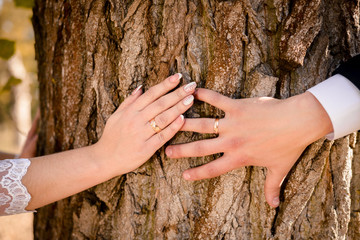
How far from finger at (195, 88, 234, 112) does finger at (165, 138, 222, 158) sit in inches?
6.6

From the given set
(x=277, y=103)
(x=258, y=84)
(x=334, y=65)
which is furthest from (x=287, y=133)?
(x=334, y=65)

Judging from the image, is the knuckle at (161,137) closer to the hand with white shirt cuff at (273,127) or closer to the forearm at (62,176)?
the hand with white shirt cuff at (273,127)

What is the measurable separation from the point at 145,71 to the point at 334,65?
1022mm

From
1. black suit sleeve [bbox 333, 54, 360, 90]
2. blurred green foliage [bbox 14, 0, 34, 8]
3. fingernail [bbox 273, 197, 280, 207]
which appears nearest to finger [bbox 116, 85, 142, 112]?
fingernail [bbox 273, 197, 280, 207]

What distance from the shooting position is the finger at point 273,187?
136cm

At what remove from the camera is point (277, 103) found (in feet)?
4.17

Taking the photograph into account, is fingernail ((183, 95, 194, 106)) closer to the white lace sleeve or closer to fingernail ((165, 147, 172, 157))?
fingernail ((165, 147, 172, 157))

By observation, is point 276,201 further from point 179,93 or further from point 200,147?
point 179,93

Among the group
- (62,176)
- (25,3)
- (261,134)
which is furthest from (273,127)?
(25,3)

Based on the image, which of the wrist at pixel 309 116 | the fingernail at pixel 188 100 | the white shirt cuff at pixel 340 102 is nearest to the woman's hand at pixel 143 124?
the fingernail at pixel 188 100

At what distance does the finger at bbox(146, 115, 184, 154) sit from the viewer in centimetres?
137

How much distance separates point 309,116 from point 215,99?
43 cm

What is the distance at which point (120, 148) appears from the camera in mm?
1418

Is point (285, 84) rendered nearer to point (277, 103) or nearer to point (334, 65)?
point (277, 103)
